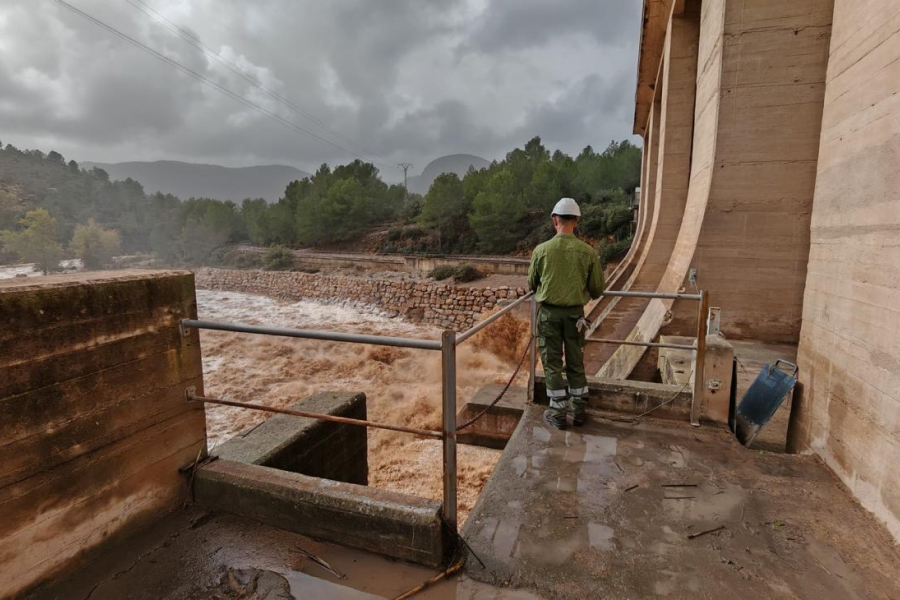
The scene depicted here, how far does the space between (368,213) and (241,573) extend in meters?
47.1

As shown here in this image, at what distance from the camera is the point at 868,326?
127 inches

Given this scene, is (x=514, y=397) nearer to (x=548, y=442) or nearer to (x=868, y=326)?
(x=548, y=442)

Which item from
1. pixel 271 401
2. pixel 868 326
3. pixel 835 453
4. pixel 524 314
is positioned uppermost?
pixel 868 326

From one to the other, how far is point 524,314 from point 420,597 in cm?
1553

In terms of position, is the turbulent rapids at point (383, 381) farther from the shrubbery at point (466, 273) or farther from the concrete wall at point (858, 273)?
the shrubbery at point (466, 273)

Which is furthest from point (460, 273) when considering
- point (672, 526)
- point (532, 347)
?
point (672, 526)

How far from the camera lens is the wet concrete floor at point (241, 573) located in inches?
83.0

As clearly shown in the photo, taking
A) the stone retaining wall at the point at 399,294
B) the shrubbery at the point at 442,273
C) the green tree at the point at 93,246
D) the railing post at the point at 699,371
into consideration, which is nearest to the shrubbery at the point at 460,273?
the shrubbery at the point at 442,273

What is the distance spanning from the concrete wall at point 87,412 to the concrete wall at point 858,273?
4.38m

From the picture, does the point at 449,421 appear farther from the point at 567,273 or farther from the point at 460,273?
the point at 460,273

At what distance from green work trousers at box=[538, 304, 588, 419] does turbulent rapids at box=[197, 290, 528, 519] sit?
3440 mm

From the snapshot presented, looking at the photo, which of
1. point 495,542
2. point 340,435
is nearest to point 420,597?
point 495,542

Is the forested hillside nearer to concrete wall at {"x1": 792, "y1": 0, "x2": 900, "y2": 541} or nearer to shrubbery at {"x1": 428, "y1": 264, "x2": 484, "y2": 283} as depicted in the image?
shrubbery at {"x1": 428, "y1": 264, "x2": 484, "y2": 283}

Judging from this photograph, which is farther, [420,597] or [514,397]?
[514,397]
